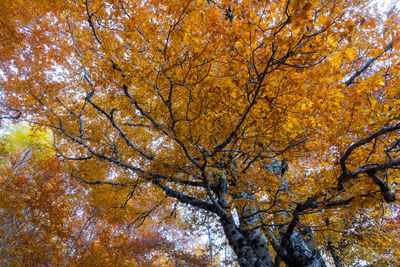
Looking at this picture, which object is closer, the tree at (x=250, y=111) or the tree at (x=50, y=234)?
the tree at (x=250, y=111)

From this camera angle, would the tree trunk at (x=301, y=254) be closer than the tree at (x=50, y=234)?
Yes

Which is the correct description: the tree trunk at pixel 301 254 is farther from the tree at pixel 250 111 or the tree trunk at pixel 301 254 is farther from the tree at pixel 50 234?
the tree at pixel 50 234

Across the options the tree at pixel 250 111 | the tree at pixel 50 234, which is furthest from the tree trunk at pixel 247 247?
the tree at pixel 50 234

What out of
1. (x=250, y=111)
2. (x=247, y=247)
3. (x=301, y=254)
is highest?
(x=250, y=111)

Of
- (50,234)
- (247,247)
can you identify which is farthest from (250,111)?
(50,234)

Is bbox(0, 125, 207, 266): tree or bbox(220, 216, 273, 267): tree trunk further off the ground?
bbox(0, 125, 207, 266): tree

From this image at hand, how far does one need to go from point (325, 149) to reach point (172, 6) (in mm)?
4166

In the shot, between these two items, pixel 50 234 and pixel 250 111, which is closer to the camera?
pixel 250 111

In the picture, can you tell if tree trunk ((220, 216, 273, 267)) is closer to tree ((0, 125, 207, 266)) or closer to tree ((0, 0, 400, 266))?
tree ((0, 0, 400, 266))

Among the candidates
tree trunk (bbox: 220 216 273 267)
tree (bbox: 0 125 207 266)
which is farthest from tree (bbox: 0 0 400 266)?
tree (bbox: 0 125 207 266)

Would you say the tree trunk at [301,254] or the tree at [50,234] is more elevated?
the tree at [50,234]

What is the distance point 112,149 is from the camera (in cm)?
498

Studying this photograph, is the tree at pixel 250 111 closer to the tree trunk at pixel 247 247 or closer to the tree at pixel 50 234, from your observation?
the tree trunk at pixel 247 247

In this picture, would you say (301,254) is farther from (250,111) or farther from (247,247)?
(250,111)
